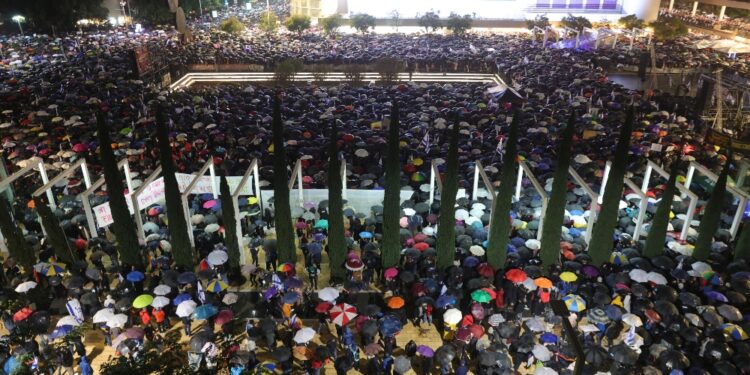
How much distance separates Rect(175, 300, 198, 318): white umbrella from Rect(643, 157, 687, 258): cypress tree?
470 inches

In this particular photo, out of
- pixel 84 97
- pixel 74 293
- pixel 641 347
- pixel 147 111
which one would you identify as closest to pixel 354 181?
pixel 74 293

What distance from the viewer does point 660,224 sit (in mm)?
14219

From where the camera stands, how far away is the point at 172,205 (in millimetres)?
13969

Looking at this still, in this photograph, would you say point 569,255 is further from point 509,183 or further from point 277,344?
point 277,344

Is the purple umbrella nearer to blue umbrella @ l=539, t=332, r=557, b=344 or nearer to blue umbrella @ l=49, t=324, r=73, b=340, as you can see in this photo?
blue umbrella @ l=539, t=332, r=557, b=344

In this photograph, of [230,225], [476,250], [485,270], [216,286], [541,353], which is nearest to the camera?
[541,353]

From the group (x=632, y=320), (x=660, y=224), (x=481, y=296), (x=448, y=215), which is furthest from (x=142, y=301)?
(x=660, y=224)

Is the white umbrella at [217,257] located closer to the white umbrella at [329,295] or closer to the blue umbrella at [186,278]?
the blue umbrella at [186,278]

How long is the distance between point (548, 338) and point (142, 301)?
932cm

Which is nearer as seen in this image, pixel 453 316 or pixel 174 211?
pixel 453 316

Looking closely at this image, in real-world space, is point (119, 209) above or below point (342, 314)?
above

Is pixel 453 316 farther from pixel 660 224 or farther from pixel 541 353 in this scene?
pixel 660 224

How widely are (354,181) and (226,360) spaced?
10466 millimetres

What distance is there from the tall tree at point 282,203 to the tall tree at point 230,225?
111 cm
